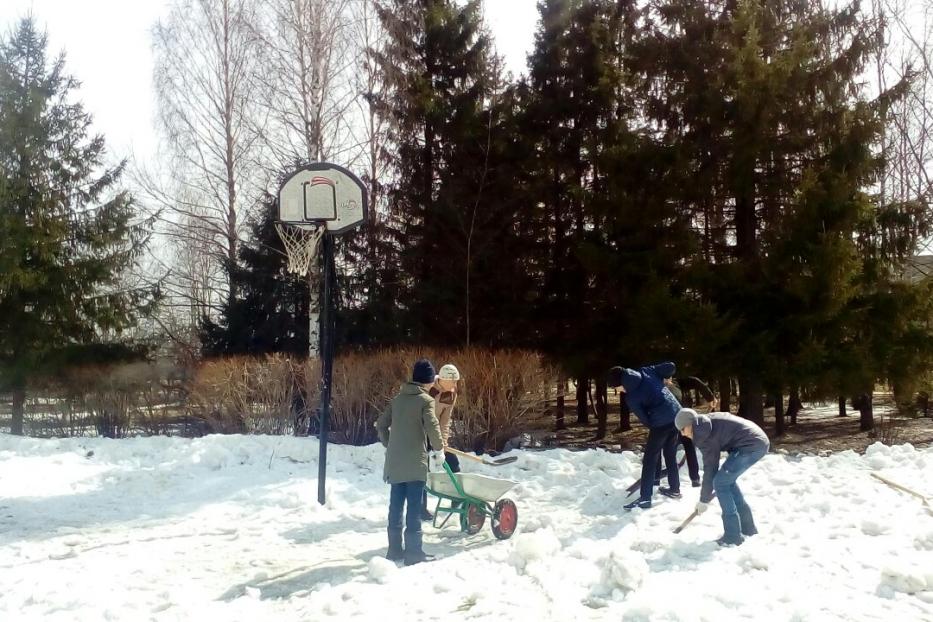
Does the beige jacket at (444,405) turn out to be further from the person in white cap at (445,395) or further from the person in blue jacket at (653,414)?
the person in blue jacket at (653,414)

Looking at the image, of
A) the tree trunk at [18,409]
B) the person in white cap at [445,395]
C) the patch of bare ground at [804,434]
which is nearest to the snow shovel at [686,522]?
the person in white cap at [445,395]

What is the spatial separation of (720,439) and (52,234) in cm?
1715

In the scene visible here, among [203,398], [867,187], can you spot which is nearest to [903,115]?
[867,187]

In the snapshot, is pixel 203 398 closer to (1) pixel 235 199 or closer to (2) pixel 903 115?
(1) pixel 235 199

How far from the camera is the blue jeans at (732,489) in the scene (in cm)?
615

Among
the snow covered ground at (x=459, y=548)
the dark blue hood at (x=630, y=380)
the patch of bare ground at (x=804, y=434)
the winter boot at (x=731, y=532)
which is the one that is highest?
the dark blue hood at (x=630, y=380)

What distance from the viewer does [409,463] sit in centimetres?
617

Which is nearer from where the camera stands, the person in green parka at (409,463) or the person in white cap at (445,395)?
the person in green parka at (409,463)

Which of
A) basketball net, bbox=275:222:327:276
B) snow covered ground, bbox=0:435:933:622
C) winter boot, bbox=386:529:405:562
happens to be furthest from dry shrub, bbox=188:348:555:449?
winter boot, bbox=386:529:405:562

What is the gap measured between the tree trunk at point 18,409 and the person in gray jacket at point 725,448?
49.1 feet

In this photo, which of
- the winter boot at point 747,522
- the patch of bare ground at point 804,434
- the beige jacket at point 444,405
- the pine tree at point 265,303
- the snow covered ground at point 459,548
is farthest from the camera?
the pine tree at point 265,303

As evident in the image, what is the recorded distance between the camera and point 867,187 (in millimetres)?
14141

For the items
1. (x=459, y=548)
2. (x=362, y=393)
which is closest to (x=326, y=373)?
(x=459, y=548)

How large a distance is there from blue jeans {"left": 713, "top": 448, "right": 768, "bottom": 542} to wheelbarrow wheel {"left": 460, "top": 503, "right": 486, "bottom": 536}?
2.17 m
